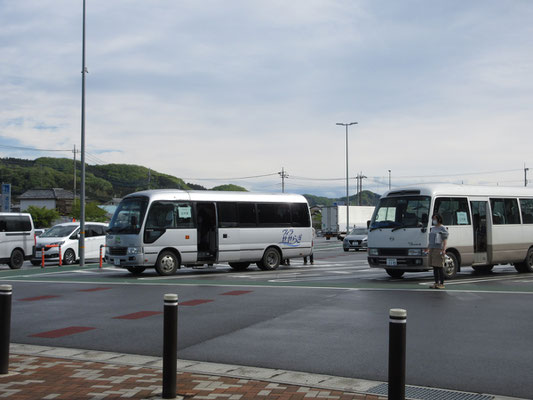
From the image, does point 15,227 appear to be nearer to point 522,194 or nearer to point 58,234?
point 58,234

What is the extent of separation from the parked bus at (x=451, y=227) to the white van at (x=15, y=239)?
14.1 meters

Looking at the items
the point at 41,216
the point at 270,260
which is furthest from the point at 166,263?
the point at 41,216

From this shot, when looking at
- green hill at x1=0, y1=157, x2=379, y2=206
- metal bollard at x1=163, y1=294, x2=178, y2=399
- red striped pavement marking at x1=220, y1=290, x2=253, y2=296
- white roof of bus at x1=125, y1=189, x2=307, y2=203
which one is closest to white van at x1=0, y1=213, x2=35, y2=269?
white roof of bus at x1=125, y1=189, x2=307, y2=203

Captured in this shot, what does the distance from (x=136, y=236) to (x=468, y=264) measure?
32.2 feet

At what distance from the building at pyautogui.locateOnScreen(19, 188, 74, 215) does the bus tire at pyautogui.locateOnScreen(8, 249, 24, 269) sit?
112 m

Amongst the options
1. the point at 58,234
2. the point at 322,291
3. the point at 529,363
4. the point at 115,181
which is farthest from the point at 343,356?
the point at 115,181

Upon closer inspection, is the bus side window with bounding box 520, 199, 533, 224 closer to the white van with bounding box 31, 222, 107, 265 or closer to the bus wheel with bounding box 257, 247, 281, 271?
the bus wheel with bounding box 257, 247, 281, 271

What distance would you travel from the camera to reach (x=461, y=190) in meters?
17.6

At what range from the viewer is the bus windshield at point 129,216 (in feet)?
63.8

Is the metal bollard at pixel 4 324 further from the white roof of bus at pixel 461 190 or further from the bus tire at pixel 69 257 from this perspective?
the bus tire at pixel 69 257

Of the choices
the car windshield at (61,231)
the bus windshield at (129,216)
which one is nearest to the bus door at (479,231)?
the bus windshield at (129,216)

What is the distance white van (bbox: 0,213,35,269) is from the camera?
77.5 feet

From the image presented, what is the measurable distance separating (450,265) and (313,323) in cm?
846

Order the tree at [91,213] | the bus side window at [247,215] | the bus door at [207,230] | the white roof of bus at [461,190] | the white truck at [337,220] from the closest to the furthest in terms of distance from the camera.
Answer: the white roof of bus at [461,190] → the bus door at [207,230] → the bus side window at [247,215] → the white truck at [337,220] → the tree at [91,213]
